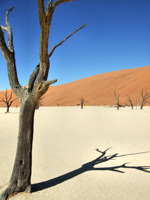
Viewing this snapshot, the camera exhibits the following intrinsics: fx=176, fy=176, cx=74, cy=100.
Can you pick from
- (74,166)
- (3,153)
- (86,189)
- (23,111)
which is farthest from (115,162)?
(3,153)

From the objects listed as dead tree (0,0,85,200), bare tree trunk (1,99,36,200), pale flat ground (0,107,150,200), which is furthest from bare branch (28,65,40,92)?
pale flat ground (0,107,150,200)

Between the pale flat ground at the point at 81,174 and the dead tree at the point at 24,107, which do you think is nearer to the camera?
the dead tree at the point at 24,107

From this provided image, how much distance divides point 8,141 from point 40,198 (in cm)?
504

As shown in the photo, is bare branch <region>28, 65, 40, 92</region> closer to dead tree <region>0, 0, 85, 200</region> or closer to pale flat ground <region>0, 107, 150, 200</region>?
dead tree <region>0, 0, 85, 200</region>

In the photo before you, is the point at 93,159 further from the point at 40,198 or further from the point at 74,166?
the point at 40,198

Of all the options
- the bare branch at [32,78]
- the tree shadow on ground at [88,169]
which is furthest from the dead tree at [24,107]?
the tree shadow on ground at [88,169]

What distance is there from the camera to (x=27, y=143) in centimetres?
337

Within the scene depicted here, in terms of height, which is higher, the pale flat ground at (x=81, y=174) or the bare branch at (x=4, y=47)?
the bare branch at (x=4, y=47)

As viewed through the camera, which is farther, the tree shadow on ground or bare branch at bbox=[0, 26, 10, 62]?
the tree shadow on ground

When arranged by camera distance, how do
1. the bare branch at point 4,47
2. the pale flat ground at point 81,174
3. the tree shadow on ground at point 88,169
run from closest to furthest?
1. the bare branch at point 4,47
2. the pale flat ground at point 81,174
3. the tree shadow on ground at point 88,169

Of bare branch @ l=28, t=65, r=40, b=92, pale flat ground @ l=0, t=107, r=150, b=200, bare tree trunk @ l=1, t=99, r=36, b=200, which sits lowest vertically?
pale flat ground @ l=0, t=107, r=150, b=200

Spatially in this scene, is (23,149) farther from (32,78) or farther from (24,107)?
(32,78)

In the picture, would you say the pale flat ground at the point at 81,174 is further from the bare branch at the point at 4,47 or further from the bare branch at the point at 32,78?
the bare branch at the point at 4,47

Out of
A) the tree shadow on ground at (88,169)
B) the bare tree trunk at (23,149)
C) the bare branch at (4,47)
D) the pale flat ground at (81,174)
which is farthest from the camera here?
the tree shadow on ground at (88,169)
